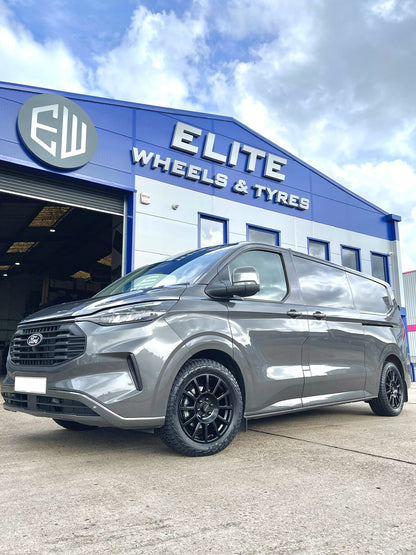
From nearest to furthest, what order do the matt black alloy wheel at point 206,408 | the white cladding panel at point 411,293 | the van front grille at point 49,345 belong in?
the van front grille at point 49,345
the matt black alloy wheel at point 206,408
the white cladding panel at point 411,293

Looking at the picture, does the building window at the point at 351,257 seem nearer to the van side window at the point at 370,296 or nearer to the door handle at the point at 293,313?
the van side window at the point at 370,296

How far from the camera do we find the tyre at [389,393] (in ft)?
16.9

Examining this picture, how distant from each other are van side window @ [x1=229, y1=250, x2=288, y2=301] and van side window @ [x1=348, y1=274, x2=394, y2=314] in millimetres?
1345

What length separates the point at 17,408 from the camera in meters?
3.31

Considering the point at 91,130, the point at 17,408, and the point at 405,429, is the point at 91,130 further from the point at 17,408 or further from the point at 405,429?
the point at 405,429

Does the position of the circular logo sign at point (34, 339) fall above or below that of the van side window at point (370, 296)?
below

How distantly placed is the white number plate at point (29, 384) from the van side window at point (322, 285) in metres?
2.42

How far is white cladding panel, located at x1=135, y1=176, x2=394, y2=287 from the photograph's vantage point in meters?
10.6

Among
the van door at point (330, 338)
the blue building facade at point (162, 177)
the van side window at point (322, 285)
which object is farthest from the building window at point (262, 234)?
the van door at point (330, 338)

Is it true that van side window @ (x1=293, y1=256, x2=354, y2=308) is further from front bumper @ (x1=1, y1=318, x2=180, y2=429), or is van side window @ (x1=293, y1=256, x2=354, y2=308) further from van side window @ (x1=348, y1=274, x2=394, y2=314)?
front bumper @ (x1=1, y1=318, x2=180, y2=429)

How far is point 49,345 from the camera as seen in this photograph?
315cm

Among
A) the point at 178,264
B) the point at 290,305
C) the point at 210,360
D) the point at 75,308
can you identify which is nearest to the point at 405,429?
the point at 290,305

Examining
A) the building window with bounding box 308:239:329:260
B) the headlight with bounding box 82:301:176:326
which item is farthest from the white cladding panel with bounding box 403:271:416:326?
the headlight with bounding box 82:301:176:326

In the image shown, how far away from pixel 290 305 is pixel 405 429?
5.70 ft
